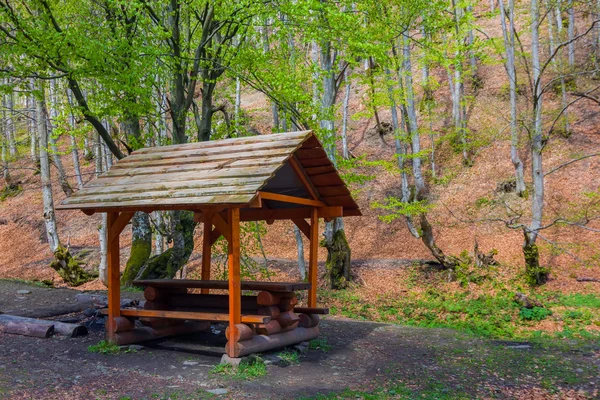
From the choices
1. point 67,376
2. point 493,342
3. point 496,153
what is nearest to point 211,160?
point 67,376

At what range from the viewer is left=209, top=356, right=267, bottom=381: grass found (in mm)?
6746

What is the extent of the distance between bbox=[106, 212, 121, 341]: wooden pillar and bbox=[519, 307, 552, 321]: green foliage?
8.43 m

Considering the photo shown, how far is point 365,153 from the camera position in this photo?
1678 centimetres

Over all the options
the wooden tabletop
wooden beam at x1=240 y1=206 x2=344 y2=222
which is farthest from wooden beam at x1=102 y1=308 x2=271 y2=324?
wooden beam at x1=240 y1=206 x2=344 y2=222

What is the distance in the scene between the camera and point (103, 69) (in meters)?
10.6

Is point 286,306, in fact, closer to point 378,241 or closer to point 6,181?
point 378,241

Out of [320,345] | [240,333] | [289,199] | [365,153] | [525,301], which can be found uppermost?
[365,153]

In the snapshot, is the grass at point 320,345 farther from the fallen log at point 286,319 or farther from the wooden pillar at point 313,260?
the fallen log at point 286,319

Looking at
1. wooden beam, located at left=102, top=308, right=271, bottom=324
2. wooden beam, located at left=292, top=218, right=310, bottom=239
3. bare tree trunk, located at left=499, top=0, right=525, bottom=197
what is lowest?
wooden beam, located at left=102, top=308, right=271, bottom=324

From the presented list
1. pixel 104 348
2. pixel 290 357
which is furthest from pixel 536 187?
pixel 104 348

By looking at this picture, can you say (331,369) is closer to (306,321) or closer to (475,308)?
(306,321)

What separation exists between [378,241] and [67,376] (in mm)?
14001

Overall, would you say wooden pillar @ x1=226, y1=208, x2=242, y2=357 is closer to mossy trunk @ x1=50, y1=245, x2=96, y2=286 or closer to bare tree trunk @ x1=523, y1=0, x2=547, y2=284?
bare tree trunk @ x1=523, y1=0, x2=547, y2=284

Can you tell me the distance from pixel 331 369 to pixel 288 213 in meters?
3.08
